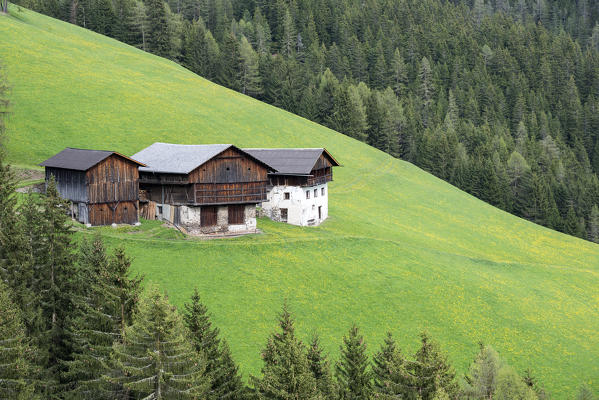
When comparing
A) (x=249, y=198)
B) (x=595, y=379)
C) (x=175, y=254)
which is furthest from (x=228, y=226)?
(x=595, y=379)

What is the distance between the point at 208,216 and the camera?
6694 cm

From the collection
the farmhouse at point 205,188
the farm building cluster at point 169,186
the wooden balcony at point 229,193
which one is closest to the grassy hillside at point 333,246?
the farm building cluster at point 169,186

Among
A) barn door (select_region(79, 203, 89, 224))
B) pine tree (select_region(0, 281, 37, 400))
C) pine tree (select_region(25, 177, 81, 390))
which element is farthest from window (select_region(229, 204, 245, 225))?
pine tree (select_region(0, 281, 37, 400))

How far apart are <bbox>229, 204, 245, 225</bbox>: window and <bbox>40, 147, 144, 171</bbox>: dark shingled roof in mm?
11056

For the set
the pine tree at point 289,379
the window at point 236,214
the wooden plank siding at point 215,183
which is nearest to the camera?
the pine tree at point 289,379

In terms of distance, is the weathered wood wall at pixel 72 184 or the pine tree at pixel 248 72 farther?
the pine tree at pixel 248 72

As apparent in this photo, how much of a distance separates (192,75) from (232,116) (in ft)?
96.6

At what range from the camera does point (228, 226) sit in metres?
67.9

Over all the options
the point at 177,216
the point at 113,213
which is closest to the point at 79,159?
the point at 113,213

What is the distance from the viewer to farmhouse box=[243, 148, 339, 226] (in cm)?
7675

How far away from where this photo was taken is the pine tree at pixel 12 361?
31.9 metres

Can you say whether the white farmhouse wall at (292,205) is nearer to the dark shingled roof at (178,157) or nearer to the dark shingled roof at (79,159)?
the dark shingled roof at (178,157)

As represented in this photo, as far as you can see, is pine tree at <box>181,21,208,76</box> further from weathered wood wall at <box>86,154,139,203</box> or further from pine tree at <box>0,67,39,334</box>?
pine tree at <box>0,67,39,334</box>

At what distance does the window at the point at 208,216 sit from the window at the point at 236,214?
1851 mm
